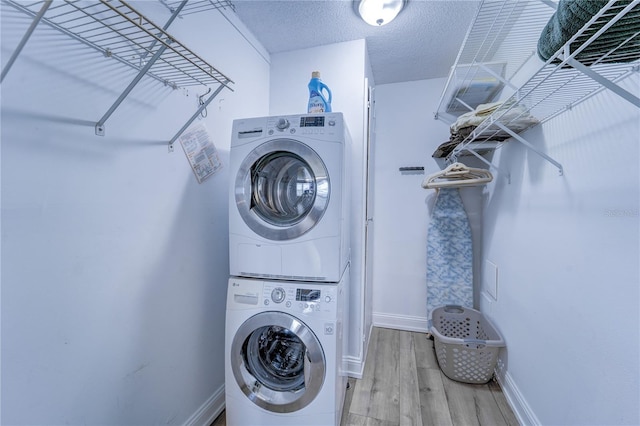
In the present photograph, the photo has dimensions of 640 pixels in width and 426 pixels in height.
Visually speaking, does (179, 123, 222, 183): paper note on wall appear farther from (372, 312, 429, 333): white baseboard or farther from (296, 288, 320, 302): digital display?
(372, 312, 429, 333): white baseboard

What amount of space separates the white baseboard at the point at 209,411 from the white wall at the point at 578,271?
1713mm

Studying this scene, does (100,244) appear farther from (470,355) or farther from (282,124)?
(470,355)

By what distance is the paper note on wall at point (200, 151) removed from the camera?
51.2 inches

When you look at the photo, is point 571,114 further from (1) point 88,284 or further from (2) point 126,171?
(1) point 88,284

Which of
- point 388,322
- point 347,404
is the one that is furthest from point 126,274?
point 388,322

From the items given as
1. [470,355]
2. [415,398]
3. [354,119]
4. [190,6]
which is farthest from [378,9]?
[415,398]

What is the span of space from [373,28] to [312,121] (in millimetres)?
1052

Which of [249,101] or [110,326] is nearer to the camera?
[110,326]

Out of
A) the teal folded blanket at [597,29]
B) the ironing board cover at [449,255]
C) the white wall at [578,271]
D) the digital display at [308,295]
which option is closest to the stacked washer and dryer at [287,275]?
the digital display at [308,295]

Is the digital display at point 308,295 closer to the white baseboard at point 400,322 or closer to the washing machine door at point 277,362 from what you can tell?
the washing machine door at point 277,362

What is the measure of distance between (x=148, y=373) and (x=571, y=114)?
7.14ft

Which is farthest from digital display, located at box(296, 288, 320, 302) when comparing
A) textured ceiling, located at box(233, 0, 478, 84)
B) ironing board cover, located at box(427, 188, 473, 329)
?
→ textured ceiling, located at box(233, 0, 478, 84)

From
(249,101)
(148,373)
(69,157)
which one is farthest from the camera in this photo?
(249,101)

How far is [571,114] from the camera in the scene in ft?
3.72
